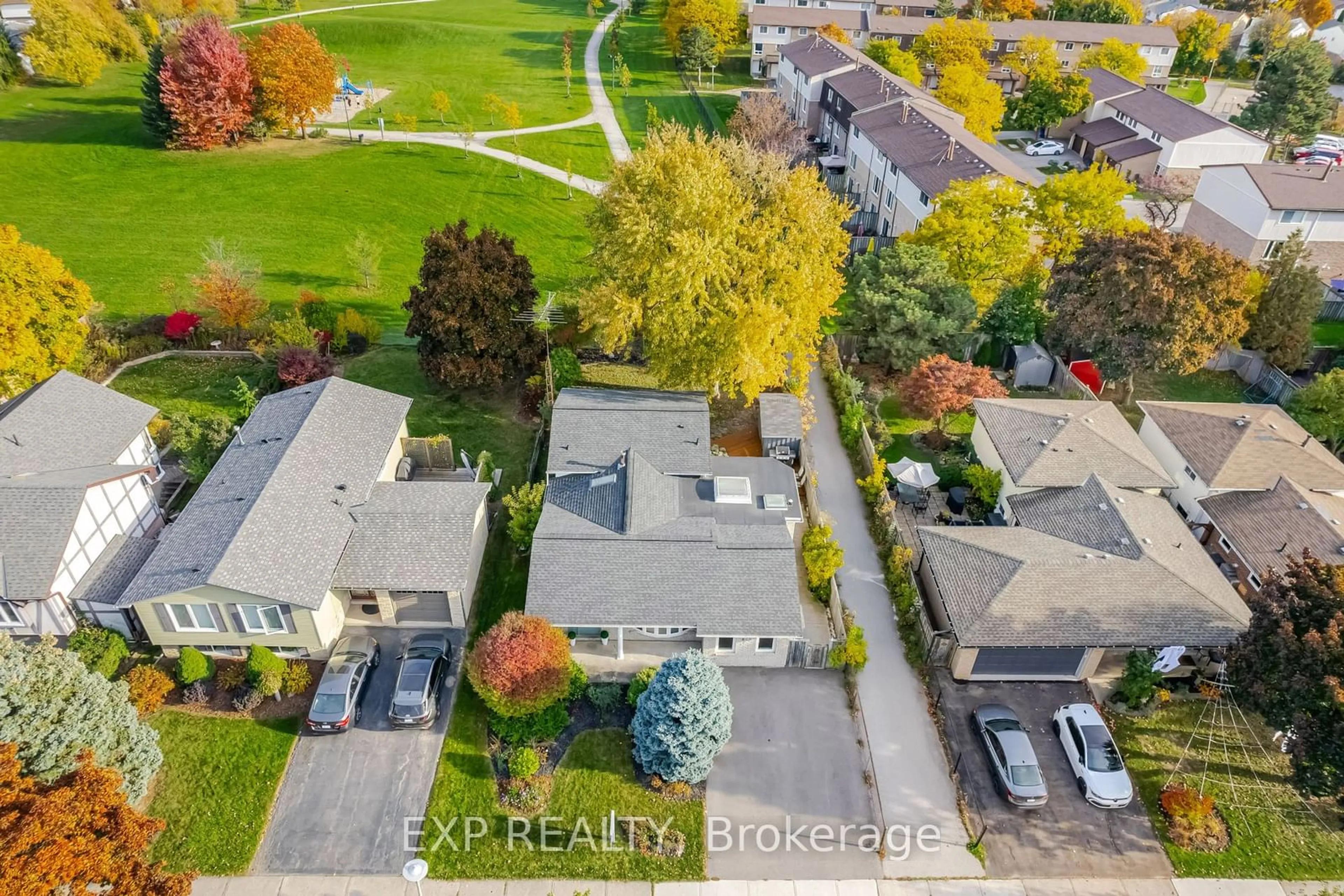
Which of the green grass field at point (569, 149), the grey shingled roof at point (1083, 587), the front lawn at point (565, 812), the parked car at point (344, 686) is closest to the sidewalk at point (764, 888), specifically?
the front lawn at point (565, 812)

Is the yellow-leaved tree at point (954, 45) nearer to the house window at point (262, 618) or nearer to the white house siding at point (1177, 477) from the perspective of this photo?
the white house siding at point (1177, 477)

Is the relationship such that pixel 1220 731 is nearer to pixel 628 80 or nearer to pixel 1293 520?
pixel 1293 520

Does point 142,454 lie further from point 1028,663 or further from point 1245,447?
point 1245,447

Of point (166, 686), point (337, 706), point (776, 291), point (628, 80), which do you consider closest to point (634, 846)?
point (337, 706)

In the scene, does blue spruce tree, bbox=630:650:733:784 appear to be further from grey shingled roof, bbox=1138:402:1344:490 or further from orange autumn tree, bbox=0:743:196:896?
grey shingled roof, bbox=1138:402:1344:490

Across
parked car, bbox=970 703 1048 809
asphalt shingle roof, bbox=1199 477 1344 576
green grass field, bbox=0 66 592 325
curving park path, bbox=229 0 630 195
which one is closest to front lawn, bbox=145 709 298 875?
parked car, bbox=970 703 1048 809

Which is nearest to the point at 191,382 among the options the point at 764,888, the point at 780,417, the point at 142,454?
the point at 142,454
